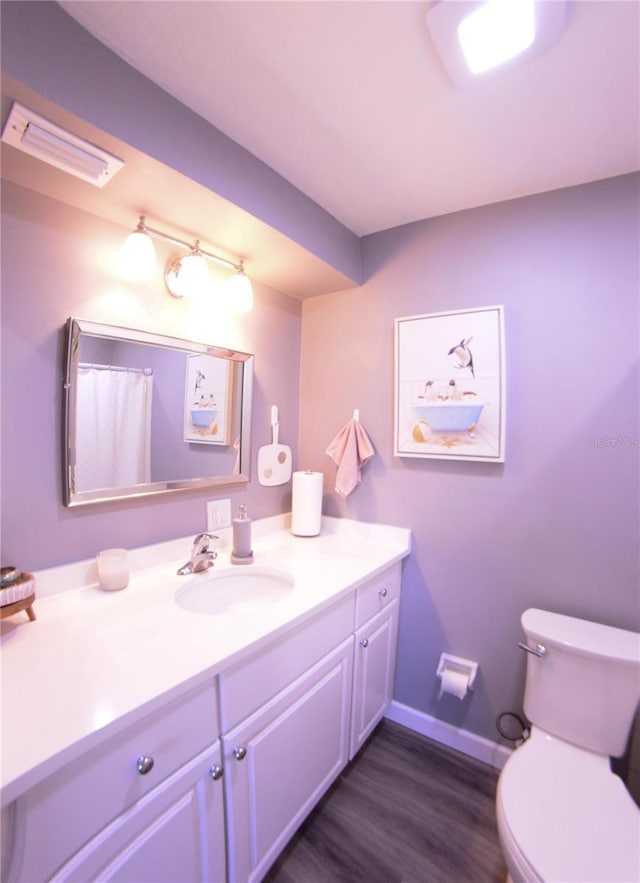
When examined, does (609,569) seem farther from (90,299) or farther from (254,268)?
(90,299)

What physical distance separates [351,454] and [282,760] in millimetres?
1145

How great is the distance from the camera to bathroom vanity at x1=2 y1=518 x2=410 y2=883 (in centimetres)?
63

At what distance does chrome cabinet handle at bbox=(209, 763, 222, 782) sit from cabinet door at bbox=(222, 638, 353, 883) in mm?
19

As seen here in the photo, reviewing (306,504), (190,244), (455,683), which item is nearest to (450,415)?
(306,504)

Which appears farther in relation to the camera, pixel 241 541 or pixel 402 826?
pixel 241 541

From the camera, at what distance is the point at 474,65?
94 cm

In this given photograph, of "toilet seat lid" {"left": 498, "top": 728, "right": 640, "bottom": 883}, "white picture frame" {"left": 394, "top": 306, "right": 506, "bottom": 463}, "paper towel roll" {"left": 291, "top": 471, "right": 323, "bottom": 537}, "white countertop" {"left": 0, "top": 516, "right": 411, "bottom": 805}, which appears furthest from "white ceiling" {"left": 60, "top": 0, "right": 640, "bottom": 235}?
"toilet seat lid" {"left": 498, "top": 728, "right": 640, "bottom": 883}

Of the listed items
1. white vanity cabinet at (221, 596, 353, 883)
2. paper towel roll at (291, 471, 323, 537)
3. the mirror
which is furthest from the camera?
paper towel roll at (291, 471, 323, 537)

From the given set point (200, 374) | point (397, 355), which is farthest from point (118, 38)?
point (397, 355)

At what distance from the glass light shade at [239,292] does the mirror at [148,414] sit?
0.66 feet

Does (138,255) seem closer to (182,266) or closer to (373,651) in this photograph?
(182,266)

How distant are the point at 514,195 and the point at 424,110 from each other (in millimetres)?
602

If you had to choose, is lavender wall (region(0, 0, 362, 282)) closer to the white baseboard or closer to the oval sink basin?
the oval sink basin

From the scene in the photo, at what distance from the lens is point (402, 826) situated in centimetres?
130
